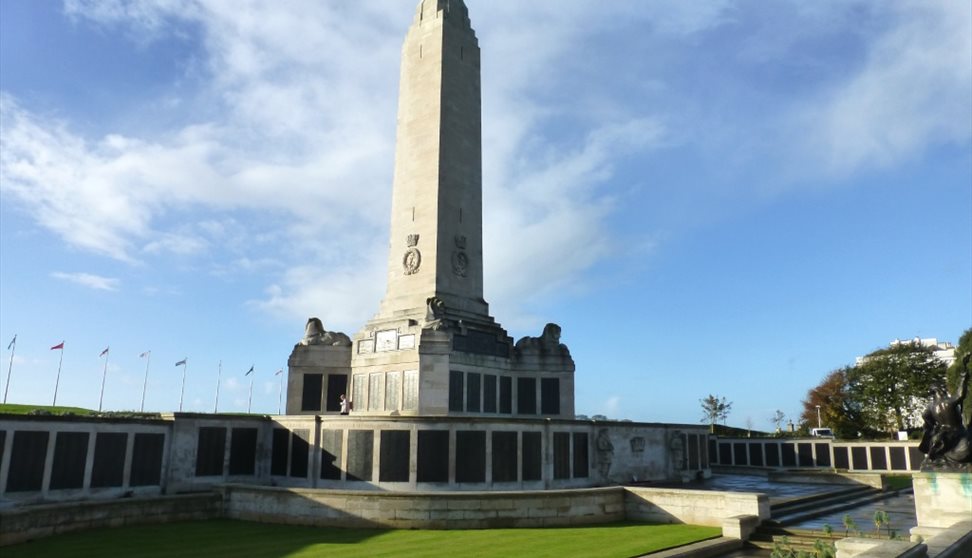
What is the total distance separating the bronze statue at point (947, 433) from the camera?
823 inches

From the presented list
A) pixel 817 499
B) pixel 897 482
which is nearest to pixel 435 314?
pixel 817 499

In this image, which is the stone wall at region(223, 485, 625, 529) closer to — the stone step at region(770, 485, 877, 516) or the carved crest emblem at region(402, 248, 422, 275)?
the stone step at region(770, 485, 877, 516)

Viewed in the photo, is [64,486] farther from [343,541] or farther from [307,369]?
[307,369]

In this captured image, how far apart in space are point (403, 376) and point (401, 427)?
298 inches

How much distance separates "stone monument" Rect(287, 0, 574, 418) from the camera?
35.2 m

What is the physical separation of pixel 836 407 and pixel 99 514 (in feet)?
263

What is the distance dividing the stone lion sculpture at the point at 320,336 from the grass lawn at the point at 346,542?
15705mm

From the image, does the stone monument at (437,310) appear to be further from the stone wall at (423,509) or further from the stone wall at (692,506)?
the stone wall at (692,506)

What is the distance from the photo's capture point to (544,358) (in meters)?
38.9

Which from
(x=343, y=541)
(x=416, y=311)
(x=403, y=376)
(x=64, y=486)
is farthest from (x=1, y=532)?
(x=416, y=311)

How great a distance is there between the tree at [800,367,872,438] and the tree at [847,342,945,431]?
60.1 inches

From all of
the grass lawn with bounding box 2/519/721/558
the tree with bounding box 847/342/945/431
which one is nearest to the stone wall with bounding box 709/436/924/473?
the tree with bounding box 847/342/945/431

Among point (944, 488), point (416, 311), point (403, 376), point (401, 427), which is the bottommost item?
point (944, 488)

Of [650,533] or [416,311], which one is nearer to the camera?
[650,533]
